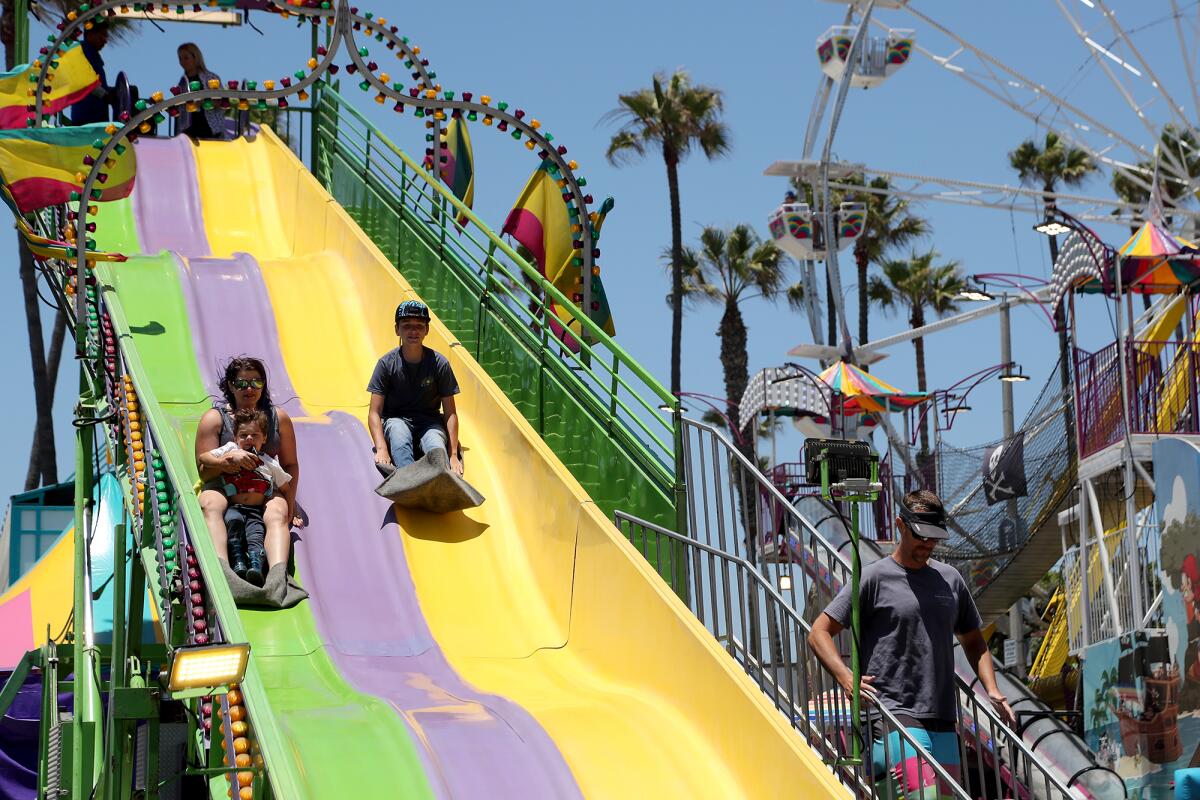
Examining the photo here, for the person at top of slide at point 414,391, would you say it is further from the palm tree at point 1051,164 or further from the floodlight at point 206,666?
the palm tree at point 1051,164

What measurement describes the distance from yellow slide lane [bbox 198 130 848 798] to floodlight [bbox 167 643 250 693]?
2031mm

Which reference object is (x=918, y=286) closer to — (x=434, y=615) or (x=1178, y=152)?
(x=1178, y=152)

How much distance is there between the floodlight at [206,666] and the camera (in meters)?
6.71

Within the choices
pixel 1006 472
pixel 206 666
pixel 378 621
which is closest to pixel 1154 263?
pixel 1006 472

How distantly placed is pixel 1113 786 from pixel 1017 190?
19637mm

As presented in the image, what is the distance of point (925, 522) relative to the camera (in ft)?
24.3

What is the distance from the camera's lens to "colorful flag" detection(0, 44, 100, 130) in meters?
16.3

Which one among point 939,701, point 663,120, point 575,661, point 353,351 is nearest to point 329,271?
point 353,351

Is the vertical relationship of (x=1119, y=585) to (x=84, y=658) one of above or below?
above

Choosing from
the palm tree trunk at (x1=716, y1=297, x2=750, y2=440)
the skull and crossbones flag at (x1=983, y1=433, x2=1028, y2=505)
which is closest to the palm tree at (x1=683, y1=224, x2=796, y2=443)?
the palm tree trunk at (x1=716, y1=297, x2=750, y2=440)

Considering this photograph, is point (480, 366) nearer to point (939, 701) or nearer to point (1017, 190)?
point (939, 701)

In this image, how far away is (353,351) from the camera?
13828 millimetres

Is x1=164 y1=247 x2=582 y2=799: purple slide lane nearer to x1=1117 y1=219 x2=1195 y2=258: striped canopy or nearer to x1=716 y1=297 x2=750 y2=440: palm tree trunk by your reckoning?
x1=1117 y1=219 x2=1195 y2=258: striped canopy

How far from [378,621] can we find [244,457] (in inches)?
49.2
